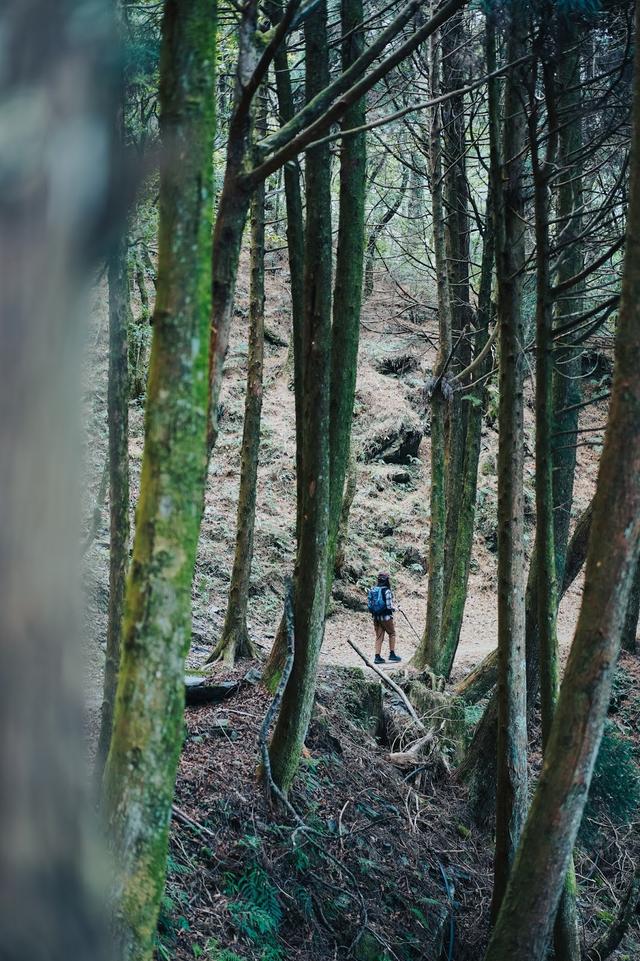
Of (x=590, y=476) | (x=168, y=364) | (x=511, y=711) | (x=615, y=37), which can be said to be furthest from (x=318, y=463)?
(x=590, y=476)

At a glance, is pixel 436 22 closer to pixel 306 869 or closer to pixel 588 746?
pixel 588 746

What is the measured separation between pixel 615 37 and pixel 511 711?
641 cm

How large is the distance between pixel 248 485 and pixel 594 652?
6061 millimetres

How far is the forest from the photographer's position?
1328 millimetres

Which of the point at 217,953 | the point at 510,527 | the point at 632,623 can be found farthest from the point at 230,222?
the point at 632,623

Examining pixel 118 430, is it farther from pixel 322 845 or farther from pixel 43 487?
pixel 43 487

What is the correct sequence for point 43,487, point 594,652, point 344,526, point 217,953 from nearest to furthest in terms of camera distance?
point 43,487 → point 594,652 → point 217,953 → point 344,526

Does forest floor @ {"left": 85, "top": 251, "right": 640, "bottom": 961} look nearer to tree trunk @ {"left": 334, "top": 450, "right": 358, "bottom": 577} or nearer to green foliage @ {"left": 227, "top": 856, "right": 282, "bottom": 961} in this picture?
green foliage @ {"left": 227, "top": 856, "right": 282, "bottom": 961}

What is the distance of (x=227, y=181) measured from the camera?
3533 mm

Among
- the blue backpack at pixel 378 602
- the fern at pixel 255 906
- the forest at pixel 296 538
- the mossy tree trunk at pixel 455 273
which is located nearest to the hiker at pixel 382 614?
the blue backpack at pixel 378 602

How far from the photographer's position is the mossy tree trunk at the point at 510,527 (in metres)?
6.37

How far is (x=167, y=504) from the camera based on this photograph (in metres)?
2.82

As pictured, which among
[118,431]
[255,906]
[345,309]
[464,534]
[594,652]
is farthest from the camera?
[464,534]

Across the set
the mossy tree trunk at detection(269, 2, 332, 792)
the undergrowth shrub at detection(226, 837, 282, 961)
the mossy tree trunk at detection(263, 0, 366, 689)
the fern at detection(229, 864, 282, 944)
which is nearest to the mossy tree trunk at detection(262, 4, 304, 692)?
the mossy tree trunk at detection(263, 0, 366, 689)
